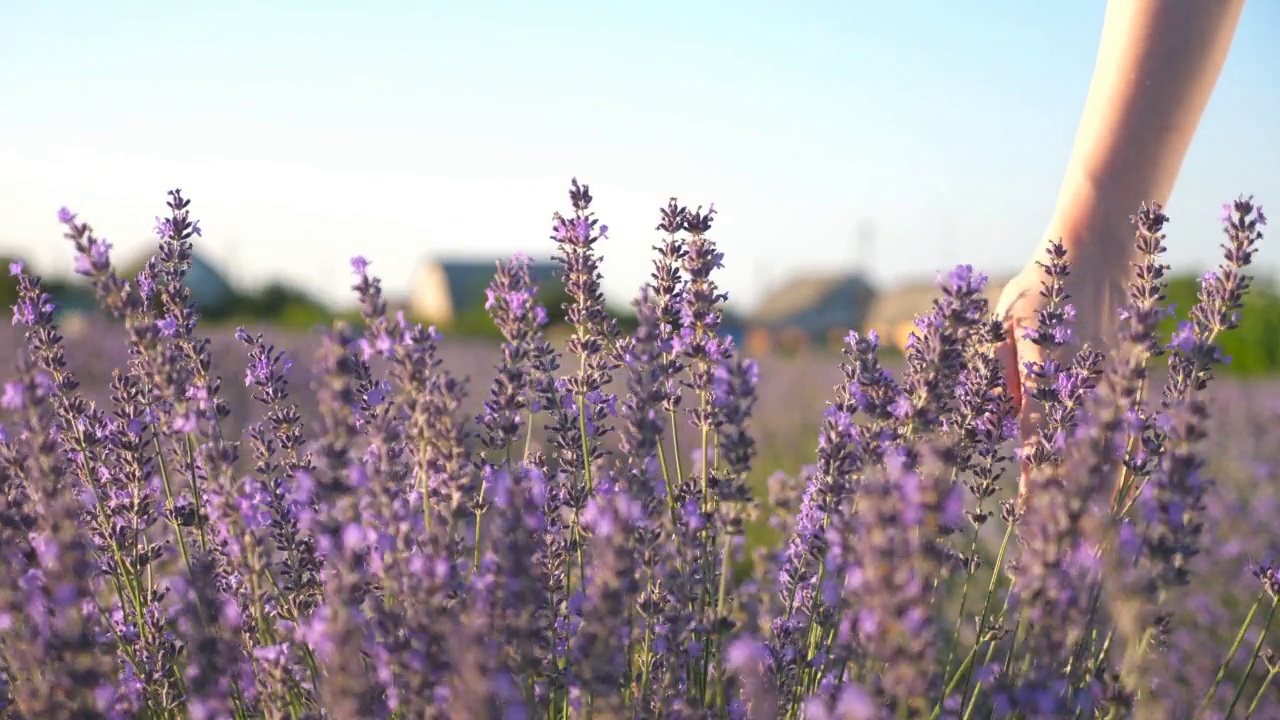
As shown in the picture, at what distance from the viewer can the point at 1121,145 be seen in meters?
2.65

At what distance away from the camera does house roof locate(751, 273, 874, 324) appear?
64250 millimetres

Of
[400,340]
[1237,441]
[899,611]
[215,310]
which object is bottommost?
[215,310]

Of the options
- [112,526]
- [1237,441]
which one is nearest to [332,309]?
[1237,441]

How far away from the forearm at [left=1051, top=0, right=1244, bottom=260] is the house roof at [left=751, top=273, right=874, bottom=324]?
60.1 metres

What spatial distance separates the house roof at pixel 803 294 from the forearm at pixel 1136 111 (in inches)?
2364

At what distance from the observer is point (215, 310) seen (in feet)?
101

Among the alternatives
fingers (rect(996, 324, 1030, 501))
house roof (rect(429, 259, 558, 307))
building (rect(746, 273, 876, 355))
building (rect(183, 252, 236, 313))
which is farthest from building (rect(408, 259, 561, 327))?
fingers (rect(996, 324, 1030, 501))

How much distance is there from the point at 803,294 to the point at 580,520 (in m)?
64.6

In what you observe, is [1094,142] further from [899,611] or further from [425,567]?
[425,567]

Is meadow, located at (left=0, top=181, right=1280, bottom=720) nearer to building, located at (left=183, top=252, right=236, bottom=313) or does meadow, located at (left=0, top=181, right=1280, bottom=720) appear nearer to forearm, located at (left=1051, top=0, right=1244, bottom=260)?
forearm, located at (left=1051, top=0, right=1244, bottom=260)

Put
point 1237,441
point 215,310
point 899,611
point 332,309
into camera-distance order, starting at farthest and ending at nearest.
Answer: point 215,310 → point 332,309 → point 1237,441 → point 899,611

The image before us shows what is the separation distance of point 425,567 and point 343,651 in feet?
0.59

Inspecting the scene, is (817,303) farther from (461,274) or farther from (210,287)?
(210,287)

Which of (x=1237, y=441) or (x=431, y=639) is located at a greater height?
(x=431, y=639)
